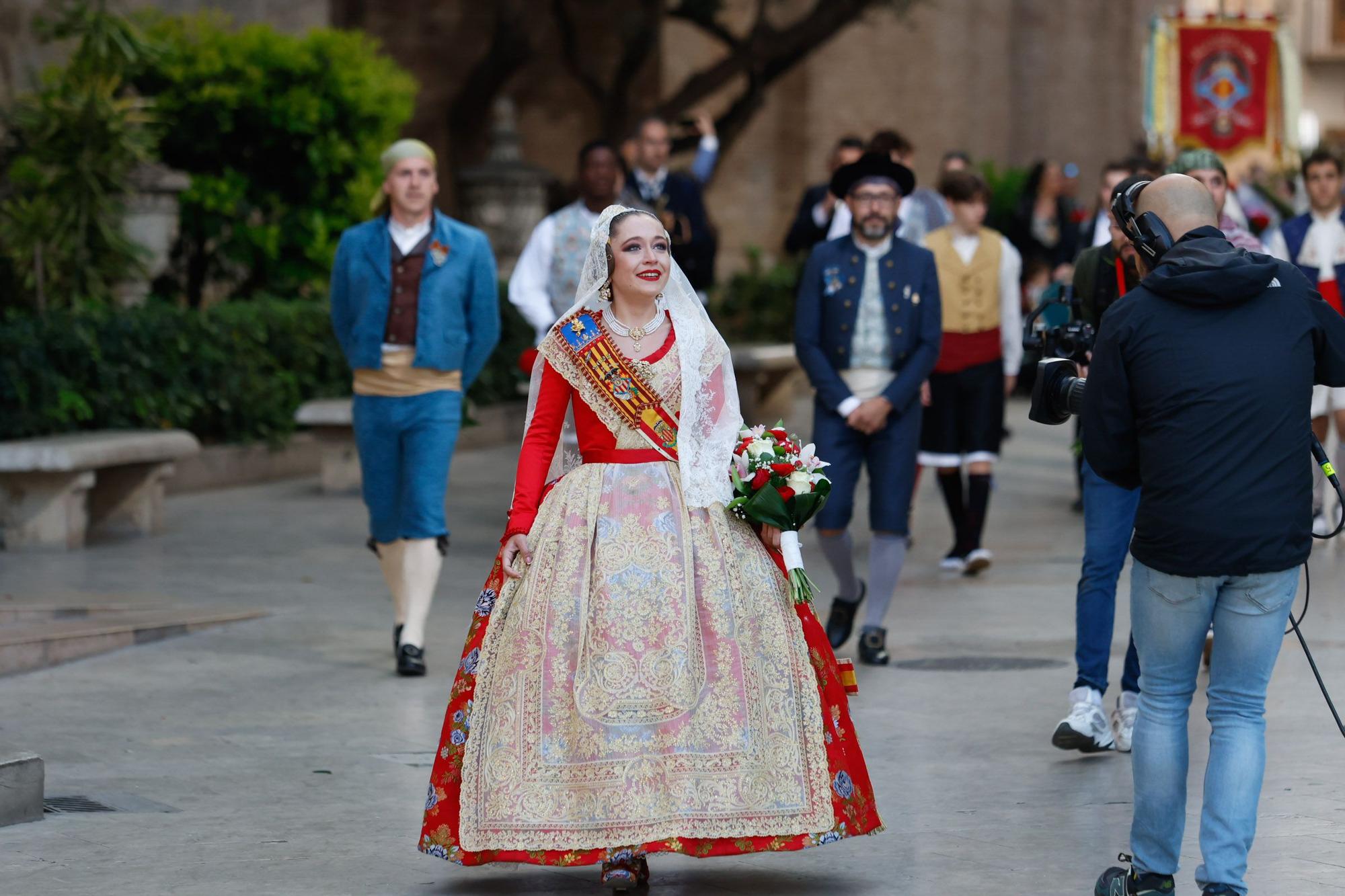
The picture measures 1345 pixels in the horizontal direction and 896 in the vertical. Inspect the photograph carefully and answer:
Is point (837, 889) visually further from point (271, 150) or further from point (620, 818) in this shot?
point (271, 150)

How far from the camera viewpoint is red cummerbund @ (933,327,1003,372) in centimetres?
1073

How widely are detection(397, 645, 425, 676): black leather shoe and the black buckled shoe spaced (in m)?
3.74

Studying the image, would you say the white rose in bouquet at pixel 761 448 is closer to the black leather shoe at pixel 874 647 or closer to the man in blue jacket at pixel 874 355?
the man in blue jacket at pixel 874 355

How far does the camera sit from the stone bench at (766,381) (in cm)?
1675

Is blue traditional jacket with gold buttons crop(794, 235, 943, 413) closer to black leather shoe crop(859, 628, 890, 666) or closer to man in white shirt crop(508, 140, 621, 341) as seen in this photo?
black leather shoe crop(859, 628, 890, 666)

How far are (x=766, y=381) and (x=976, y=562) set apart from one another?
25.5 feet

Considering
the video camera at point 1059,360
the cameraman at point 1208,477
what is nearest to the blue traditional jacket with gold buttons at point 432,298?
the video camera at point 1059,360

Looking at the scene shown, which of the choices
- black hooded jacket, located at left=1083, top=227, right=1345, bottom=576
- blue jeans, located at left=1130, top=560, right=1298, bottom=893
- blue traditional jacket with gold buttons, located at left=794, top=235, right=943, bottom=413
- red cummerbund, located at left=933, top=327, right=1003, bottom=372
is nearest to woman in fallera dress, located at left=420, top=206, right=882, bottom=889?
blue jeans, located at left=1130, top=560, right=1298, bottom=893

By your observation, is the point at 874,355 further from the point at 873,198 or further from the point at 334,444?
the point at 334,444

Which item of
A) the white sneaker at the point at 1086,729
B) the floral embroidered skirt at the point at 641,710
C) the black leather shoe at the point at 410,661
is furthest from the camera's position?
the black leather shoe at the point at 410,661

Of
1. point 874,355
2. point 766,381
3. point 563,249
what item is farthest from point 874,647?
point 766,381

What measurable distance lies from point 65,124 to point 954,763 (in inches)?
334

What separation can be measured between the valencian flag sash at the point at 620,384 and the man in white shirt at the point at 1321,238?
20.6ft

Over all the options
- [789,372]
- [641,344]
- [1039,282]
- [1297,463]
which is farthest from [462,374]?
[1039,282]
